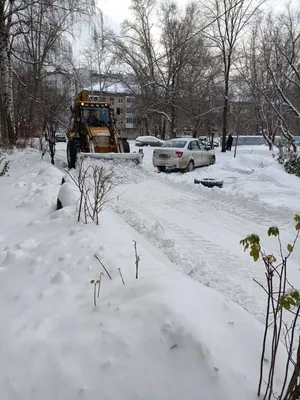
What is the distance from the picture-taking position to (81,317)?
2.71m

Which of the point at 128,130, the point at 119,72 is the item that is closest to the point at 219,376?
the point at 119,72

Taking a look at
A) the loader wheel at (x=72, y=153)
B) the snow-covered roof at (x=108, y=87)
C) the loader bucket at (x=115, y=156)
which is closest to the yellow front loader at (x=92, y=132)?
the loader wheel at (x=72, y=153)

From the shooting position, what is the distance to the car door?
1375 cm

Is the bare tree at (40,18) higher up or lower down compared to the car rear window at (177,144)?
higher up

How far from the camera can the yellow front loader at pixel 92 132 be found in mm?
12641

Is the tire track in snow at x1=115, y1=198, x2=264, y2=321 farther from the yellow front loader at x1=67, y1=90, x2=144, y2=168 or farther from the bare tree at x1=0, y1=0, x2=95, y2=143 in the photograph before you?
the bare tree at x1=0, y1=0, x2=95, y2=143

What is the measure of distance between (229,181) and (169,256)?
7233 mm

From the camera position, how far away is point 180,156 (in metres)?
12.9

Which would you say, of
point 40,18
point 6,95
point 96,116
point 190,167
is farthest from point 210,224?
point 6,95

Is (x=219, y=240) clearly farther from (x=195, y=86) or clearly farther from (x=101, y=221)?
(x=195, y=86)

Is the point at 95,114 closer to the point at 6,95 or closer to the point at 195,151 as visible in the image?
the point at 195,151

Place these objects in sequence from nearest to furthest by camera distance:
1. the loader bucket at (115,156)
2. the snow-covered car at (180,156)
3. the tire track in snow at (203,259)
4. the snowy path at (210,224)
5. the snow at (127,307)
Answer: the snow at (127,307), the tire track in snow at (203,259), the snowy path at (210,224), the loader bucket at (115,156), the snow-covered car at (180,156)

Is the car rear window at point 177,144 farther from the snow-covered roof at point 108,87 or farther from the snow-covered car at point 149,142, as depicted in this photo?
the snow-covered roof at point 108,87

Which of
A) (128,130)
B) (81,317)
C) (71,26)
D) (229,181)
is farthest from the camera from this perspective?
(128,130)
